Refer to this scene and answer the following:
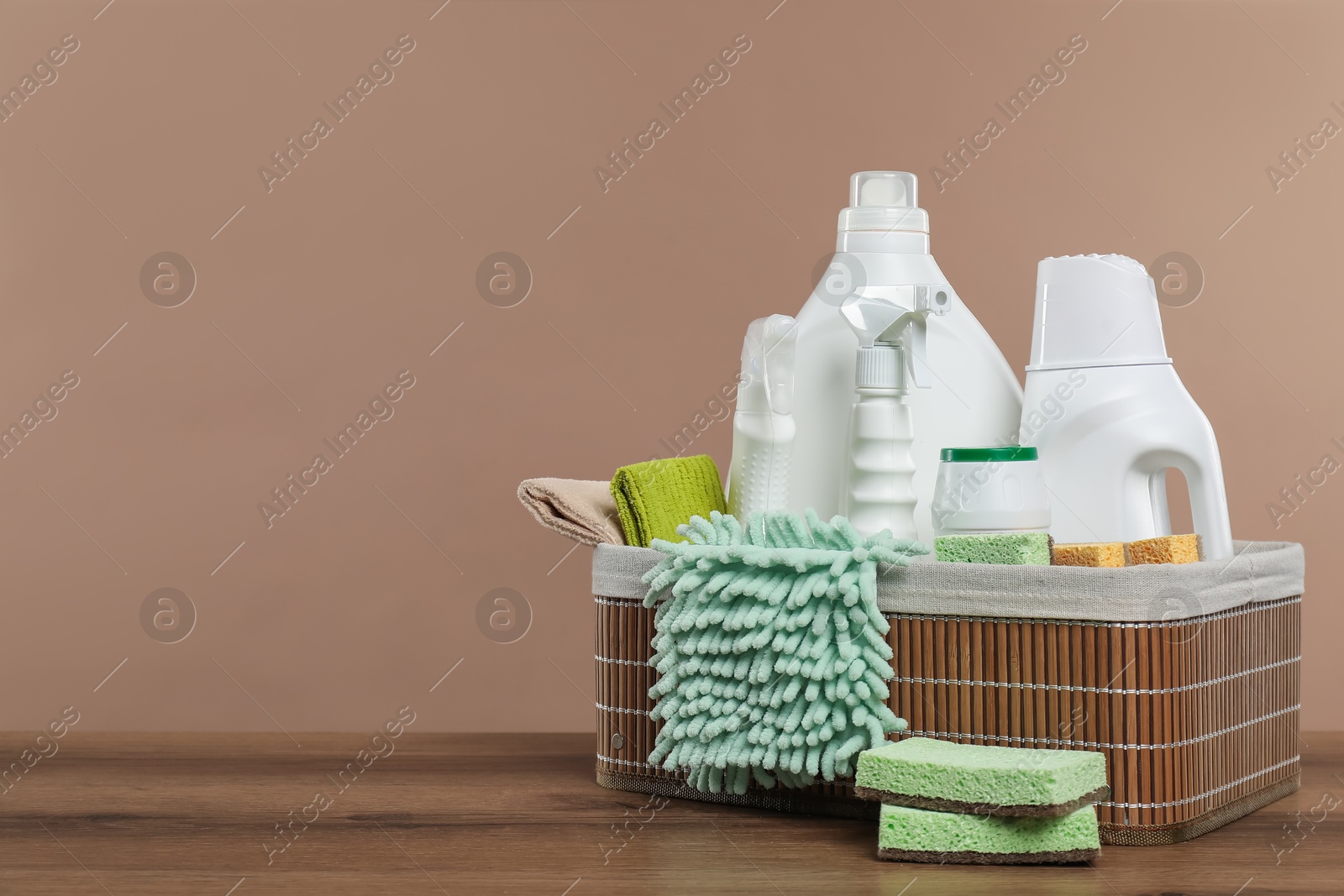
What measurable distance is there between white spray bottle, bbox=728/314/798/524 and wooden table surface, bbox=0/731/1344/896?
0.75 ft

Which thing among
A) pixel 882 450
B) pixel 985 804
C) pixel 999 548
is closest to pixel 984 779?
pixel 985 804

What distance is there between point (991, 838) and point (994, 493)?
0.70 ft

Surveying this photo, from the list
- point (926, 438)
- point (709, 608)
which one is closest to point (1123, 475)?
point (926, 438)

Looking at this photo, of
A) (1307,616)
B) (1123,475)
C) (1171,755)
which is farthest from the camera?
(1307,616)

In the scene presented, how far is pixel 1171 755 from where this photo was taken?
745 millimetres

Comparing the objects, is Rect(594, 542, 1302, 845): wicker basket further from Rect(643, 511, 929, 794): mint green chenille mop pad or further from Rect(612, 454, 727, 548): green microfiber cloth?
Rect(612, 454, 727, 548): green microfiber cloth

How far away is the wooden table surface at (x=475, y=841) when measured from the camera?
682mm

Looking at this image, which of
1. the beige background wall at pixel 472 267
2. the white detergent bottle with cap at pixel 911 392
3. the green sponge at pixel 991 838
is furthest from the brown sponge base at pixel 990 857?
the beige background wall at pixel 472 267

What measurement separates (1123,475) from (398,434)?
3.44 feet

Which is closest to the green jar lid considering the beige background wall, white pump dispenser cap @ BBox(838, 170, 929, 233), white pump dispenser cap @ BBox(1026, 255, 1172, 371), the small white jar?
the small white jar

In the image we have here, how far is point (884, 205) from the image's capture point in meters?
1.01

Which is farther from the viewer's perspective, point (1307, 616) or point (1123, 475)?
point (1307, 616)

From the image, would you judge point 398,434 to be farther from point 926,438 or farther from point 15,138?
point 926,438

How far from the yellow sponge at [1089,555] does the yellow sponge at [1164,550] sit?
0.01 m
